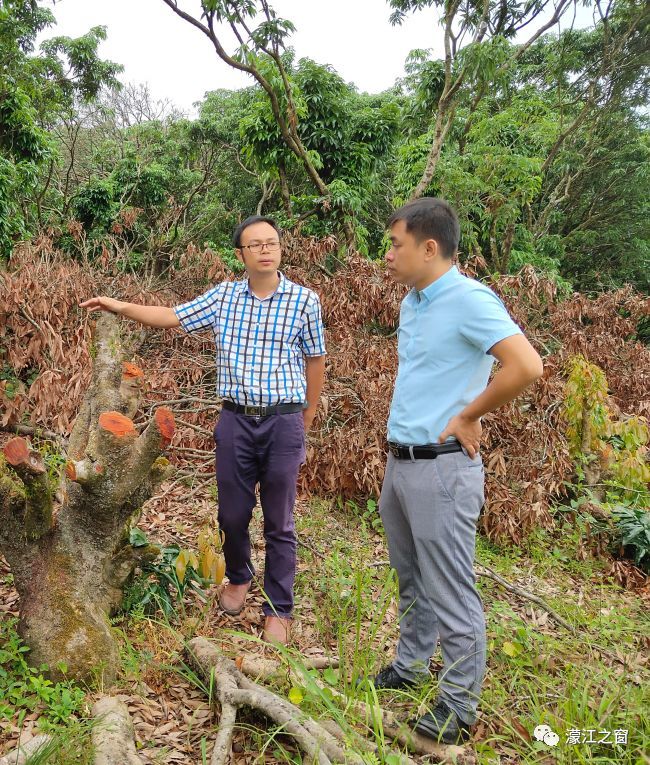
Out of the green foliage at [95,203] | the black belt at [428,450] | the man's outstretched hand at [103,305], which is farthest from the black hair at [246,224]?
the green foliage at [95,203]

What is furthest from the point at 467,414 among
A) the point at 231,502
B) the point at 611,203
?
the point at 611,203

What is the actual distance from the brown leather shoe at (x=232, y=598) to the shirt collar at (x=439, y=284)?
172 centimetres

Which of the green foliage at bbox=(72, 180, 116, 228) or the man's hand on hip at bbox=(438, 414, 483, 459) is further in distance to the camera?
the green foliage at bbox=(72, 180, 116, 228)

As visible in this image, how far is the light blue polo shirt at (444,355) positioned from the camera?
204 centimetres

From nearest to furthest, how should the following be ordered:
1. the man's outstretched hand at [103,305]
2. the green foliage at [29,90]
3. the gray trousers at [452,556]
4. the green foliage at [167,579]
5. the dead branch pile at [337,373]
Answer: the gray trousers at [452,556] < the man's outstretched hand at [103,305] < the green foliage at [167,579] < the dead branch pile at [337,373] < the green foliage at [29,90]

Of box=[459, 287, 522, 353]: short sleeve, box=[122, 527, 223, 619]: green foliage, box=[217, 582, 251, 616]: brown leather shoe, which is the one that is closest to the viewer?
box=[459, 287, 522, 353]: short sleeve

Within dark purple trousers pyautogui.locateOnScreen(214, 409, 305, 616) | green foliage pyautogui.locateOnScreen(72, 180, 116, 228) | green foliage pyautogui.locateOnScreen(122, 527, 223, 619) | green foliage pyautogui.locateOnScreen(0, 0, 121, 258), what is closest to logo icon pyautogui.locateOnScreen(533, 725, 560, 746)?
dark purple trousers pyautogui.locateOnScreen(214, 409, 305, 616)

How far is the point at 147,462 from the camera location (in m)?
2.39

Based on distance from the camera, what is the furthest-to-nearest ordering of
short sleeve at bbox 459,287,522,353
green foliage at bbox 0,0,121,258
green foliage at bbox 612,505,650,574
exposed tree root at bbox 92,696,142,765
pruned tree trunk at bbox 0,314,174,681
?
green foliage at bbox 0,0,121,258
green foliage at bbox 612,505,650,574
pruned tree trunk at bbox 0,314,174,681
short sleeve at bbox 459,287,522,353
exposed tree root at bbox 92,696,142,765

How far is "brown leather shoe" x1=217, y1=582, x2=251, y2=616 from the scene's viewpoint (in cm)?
298

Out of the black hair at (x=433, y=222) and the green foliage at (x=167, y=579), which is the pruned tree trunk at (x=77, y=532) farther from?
the black hair at (x=433, y=222)

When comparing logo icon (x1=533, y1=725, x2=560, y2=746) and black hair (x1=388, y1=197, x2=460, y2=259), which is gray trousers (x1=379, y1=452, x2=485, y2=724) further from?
black hair (x1=388, y1=197, x2=460, y2=259)

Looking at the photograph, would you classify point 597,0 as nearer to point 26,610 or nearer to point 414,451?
point 414,451

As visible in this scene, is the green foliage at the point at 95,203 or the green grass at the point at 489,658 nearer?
the green grass at the point at 489,658
